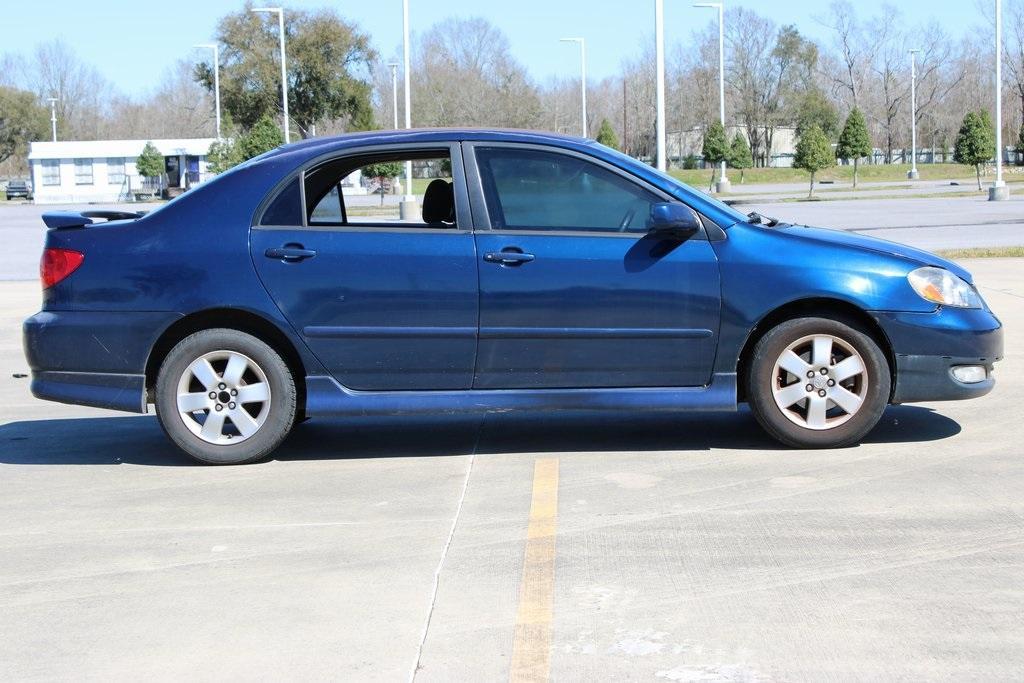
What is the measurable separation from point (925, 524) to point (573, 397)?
1950 mm

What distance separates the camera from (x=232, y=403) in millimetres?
6766

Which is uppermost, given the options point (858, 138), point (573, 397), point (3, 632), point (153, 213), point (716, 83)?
point (716, 83)

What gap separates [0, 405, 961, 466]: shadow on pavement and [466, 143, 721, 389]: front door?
1.89ft

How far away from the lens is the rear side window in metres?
6.78

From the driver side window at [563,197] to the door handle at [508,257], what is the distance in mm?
172

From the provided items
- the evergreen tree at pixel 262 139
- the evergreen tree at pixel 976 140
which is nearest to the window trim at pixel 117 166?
the evergreen tree at pixel 262 139

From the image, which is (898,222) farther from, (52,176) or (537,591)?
(52,176)

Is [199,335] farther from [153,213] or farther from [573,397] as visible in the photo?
[573,397]

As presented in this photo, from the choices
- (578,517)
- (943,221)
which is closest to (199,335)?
(578,517)

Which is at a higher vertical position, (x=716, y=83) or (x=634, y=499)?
(x=716, y=83)

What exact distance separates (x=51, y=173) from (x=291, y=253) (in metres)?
65.8

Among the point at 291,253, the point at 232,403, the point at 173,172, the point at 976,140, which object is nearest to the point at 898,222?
the point at 976,140

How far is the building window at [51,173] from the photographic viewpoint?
67875 mm

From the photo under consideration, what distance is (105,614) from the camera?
452cm
